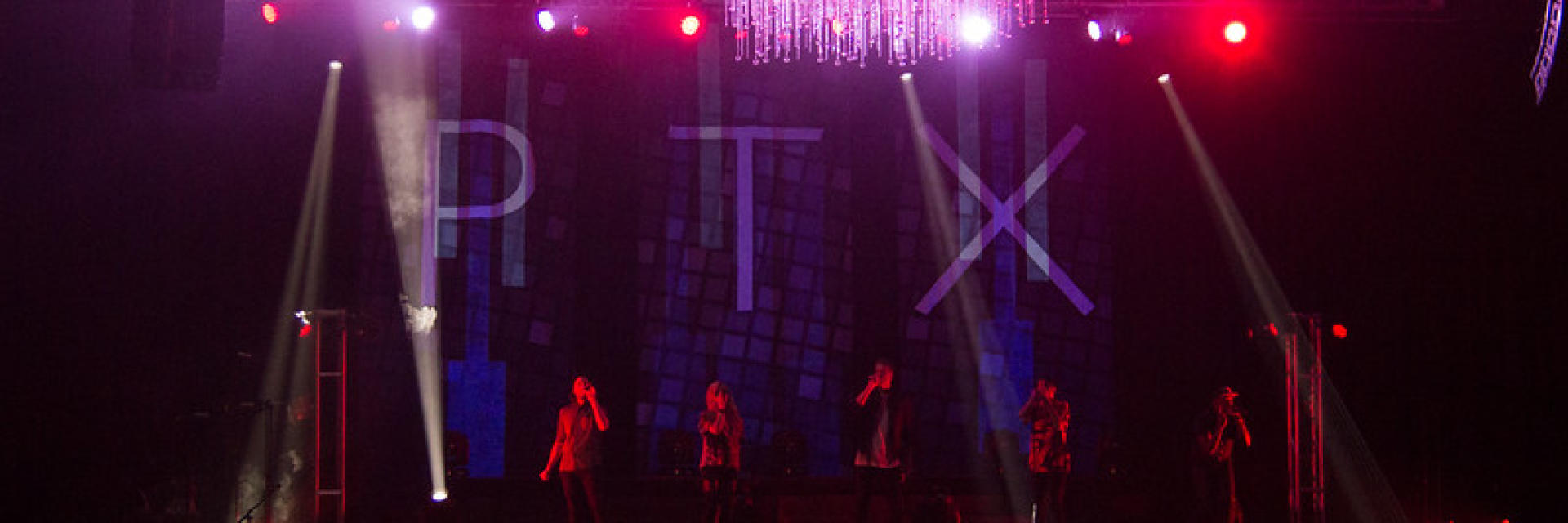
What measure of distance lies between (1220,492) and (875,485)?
2.44m

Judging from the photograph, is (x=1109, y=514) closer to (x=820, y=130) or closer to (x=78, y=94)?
(x=820, y=130)

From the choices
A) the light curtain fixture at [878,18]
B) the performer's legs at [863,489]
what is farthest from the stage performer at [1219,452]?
the light curtain fixture at [878,18]

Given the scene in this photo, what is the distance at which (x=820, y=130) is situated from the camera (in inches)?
427

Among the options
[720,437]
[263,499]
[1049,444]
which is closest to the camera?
[263,499]

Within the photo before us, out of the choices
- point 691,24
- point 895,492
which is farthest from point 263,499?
point 691,24

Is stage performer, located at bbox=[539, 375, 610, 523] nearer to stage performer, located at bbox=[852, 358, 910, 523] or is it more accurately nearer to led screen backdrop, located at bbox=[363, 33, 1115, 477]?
stage performer, located at bbox=[852, 358, 910, 523]

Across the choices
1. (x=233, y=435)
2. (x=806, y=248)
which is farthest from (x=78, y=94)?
(x=806, y=248)

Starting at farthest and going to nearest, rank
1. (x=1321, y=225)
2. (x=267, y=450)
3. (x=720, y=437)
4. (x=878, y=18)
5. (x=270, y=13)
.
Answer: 1. (x=1321, y=225)
2. (x=270, y=13)
3. (x=720, y=437)
4. (x=267, y=450)
5. (x=878, y=18)

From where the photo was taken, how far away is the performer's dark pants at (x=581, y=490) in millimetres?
8227

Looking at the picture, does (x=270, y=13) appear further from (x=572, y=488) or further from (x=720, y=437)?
(x=720, y=437)

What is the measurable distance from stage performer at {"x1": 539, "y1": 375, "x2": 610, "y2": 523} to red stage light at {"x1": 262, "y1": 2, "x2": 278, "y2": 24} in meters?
3.50

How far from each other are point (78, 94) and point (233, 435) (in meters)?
2.50

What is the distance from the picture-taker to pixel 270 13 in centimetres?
927

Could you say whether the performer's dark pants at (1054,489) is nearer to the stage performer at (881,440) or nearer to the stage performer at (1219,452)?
the stage performer at (881,440)
